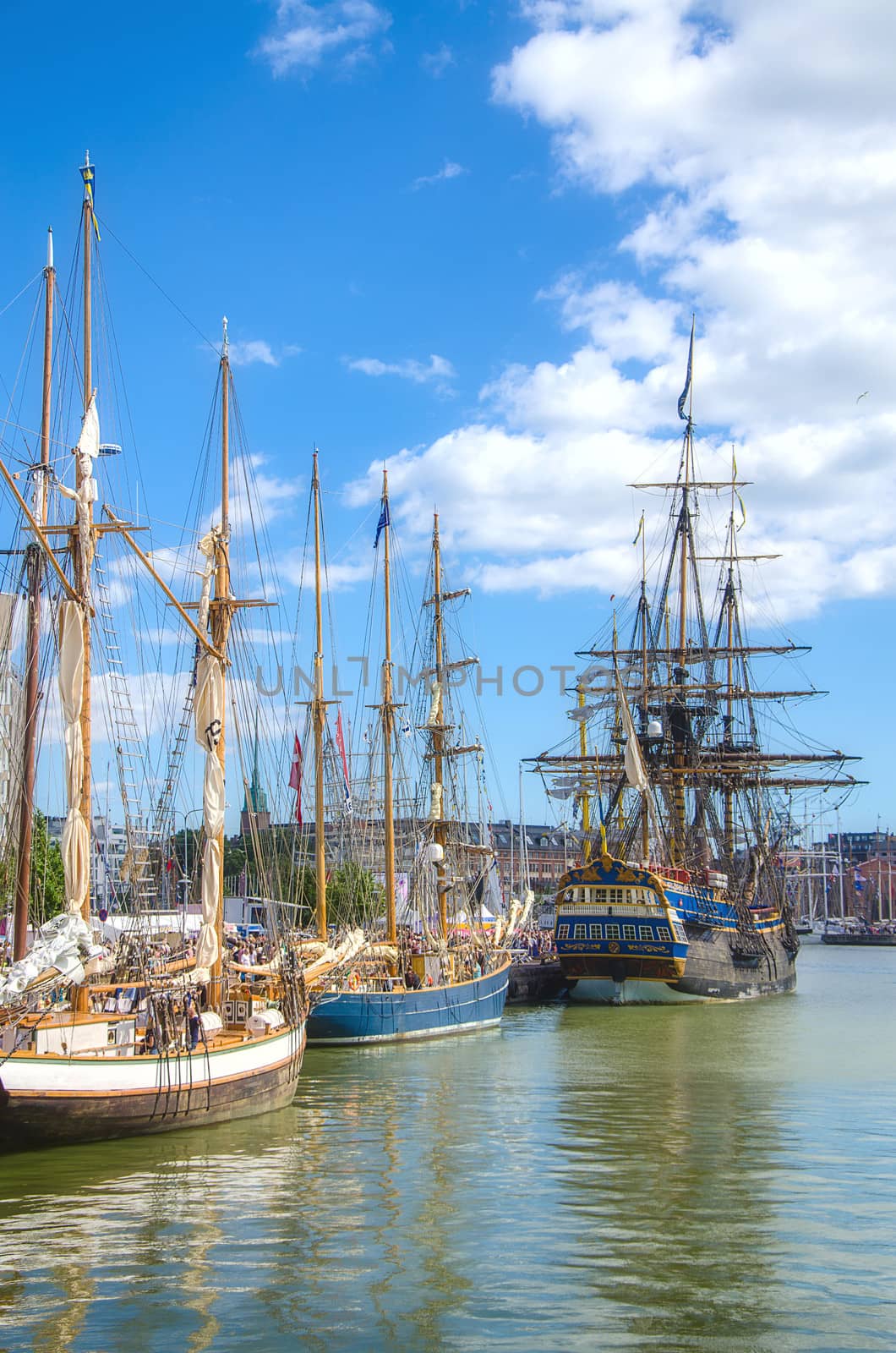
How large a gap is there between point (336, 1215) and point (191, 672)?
2545 centimetres

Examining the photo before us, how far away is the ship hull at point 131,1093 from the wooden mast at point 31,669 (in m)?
5.40

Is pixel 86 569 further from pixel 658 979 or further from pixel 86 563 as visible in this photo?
pixel 658 979

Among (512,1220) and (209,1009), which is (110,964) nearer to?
(209,1009)

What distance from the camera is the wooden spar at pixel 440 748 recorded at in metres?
57.2

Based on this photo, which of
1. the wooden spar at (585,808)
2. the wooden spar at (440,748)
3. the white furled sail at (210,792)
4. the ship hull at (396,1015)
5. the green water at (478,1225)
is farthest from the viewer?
the wooden spar at (585,808)

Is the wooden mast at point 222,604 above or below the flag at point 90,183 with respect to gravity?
below

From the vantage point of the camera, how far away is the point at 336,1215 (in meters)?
20.1

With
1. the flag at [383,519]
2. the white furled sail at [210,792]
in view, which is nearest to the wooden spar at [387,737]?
the flag at [383,519]

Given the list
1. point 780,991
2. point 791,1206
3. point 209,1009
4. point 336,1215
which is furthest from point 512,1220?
point 780,991

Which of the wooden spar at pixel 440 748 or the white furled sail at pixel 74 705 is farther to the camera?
the wooden spar at pixel 440 748

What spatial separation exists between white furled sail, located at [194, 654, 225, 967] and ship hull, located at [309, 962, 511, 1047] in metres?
10.2

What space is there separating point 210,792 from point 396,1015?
14837 millimetres

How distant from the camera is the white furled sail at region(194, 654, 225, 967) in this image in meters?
32.9

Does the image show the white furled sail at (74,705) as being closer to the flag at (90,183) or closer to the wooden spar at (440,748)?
the flag at (90,183)
